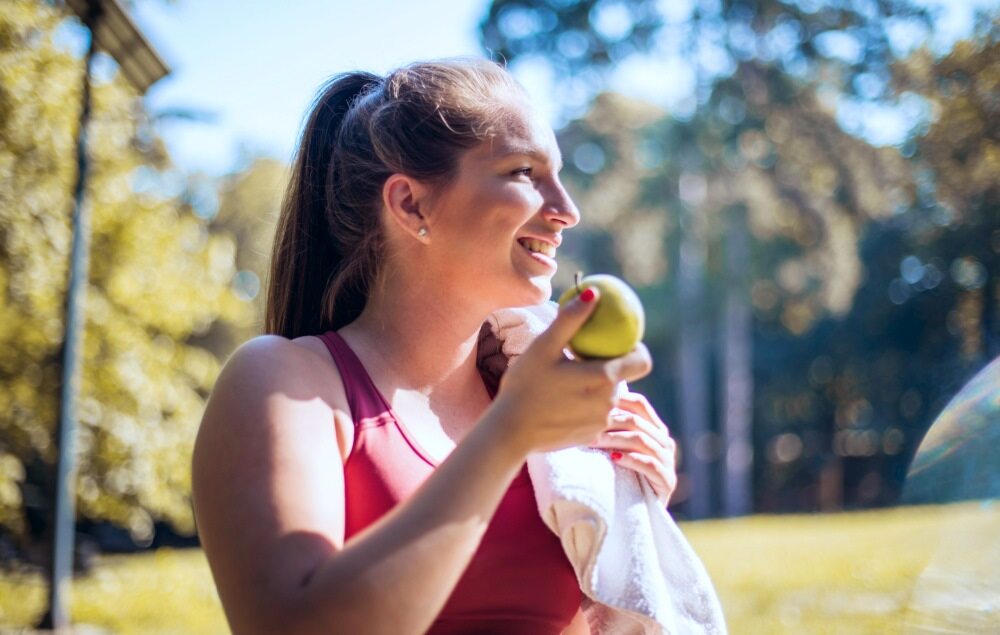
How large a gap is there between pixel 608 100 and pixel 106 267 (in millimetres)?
11530

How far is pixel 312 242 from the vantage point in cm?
155

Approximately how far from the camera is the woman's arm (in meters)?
0.94

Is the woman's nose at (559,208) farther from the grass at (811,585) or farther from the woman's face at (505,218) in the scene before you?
the grass at (811,585)

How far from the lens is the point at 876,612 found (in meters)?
5.16

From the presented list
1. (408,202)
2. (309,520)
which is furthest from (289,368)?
Result: (408,202)

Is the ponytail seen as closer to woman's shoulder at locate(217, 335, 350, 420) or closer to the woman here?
the woman

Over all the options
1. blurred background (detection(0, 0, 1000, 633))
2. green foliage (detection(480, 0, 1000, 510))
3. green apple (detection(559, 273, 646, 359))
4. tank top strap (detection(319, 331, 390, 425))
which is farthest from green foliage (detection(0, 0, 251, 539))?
green foliage (detection(480, 0, 1000, 510))

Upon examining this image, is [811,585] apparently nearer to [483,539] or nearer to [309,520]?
[483,539]

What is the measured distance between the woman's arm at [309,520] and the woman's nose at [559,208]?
0.40m

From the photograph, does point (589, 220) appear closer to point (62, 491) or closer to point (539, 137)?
point (62, 491)

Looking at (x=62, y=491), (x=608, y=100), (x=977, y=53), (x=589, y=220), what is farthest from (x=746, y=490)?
(x=62, y=491)

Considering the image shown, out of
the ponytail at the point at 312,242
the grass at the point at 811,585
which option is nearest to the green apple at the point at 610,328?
the ponytail at the point at 312,242

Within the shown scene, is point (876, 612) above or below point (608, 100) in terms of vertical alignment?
below

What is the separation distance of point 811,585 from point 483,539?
5.61m
